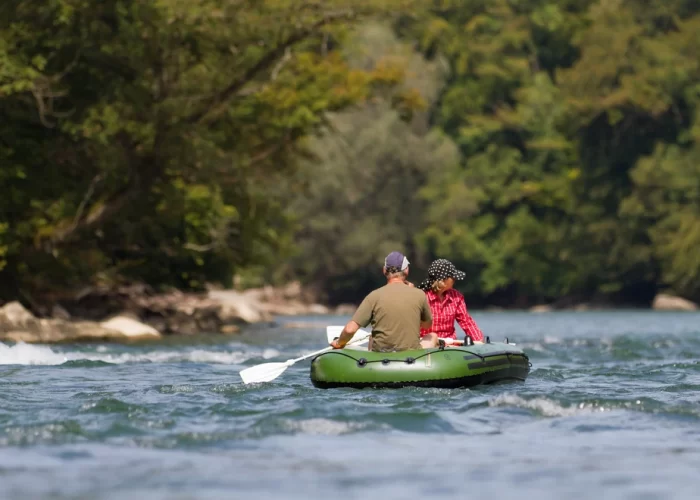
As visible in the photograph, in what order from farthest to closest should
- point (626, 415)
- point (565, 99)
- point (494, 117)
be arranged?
point (494, 117) < point (565, 99) < point (626, 415)

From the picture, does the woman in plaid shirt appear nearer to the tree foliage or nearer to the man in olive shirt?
the man in olive shirt

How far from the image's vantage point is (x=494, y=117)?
73562 millimetres

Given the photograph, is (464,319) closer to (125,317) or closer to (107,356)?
(107,356)

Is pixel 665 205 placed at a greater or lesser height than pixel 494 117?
lesser

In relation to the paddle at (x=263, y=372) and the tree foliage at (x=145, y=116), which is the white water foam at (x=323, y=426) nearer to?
the paddle at (x=263, y=372)

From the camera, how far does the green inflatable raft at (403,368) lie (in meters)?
15.4

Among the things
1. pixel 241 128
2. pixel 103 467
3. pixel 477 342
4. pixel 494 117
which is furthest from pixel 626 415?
pixel 494 117

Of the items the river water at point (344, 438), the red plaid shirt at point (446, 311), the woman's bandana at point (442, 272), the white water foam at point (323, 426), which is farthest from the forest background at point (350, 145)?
the white water foam at point (323, 426)

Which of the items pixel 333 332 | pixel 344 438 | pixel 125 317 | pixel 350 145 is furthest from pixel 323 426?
pixel 350 145

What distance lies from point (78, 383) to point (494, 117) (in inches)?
2219

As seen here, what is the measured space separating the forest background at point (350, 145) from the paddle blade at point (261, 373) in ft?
43.8

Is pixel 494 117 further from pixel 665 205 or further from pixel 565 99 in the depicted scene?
pixel 665 205

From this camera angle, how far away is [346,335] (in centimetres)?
1590

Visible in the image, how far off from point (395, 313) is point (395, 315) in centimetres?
2
